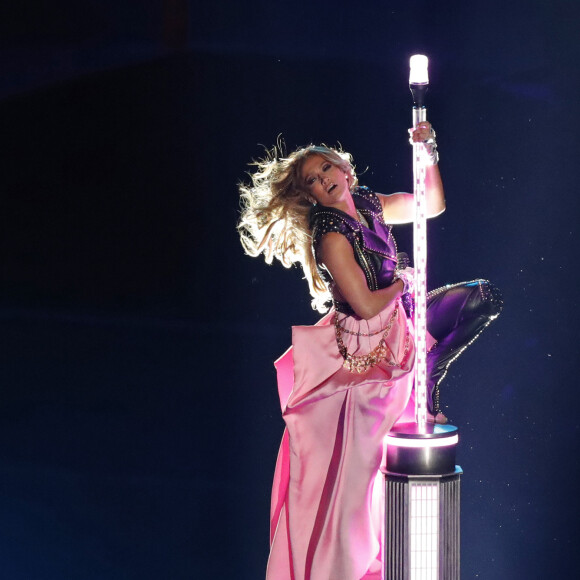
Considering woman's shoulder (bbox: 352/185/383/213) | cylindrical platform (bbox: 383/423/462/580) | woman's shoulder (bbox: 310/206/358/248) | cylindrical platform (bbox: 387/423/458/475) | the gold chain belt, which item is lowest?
cylindrical platform (bbox: 383/423/462/580)

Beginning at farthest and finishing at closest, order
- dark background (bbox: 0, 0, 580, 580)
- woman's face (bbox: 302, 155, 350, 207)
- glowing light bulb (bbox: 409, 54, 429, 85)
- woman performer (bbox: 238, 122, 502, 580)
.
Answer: dark background (bbox: 0, 0, 580, 580) < woman's face (bbox: 302, 155, 350, 207) < woman performer (bbox: 238, 122, 502, 580) < glowing light bulb (bbox: 409, 54, 429, 85)

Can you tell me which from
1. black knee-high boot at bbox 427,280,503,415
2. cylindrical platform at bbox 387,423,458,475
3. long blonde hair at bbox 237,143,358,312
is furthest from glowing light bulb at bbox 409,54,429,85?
cylindrical platform at bbox 387,423,458,475

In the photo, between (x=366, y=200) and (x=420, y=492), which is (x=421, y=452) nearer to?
(x=420, y=492)

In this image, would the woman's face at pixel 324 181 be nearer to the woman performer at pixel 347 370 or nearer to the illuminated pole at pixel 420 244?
the woman performer at pixel 347 370

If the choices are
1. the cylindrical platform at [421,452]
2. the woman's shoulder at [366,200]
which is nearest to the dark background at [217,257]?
the woman's shoulder at [366,200]

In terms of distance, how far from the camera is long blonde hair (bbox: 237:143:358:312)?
282 cm

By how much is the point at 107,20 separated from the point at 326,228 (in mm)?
1442

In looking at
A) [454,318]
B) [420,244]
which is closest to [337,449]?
[454,318]

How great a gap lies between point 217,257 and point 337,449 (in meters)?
1.03

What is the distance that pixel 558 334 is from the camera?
3.19m

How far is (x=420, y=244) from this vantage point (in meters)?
2.52

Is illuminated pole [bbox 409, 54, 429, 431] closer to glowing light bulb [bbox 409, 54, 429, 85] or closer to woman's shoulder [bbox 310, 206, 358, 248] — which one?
glowing light bulb [bbox 409, 54, 429, 85]

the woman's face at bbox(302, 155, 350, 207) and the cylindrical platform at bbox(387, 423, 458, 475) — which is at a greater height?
the woman's face at bbox(302, 155, 350, 207)

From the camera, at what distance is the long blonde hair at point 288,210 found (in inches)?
111
